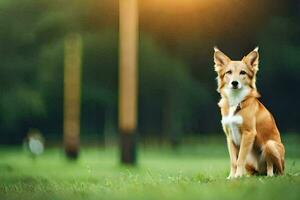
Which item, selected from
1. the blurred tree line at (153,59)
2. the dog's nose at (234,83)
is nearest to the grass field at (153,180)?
the blurred tree line at (153,59)

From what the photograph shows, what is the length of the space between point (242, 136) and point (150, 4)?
4.80 metres

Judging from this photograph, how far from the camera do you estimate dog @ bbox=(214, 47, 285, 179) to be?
7.13m

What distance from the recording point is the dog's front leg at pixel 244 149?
24.0 ft

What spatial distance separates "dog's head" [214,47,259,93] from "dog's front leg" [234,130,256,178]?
374 mm

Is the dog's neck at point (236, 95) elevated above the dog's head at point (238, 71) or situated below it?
below

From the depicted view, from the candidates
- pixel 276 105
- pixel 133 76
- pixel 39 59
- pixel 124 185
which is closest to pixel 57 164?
pixel 133 76

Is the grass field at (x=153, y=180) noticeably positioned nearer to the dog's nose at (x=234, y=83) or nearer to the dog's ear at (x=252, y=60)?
the dog's nose at (x=234, y=83)

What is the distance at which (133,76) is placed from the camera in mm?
11688

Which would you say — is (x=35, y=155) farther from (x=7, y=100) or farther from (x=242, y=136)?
(x=242, y=136)

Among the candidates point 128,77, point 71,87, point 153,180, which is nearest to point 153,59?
point 128,77

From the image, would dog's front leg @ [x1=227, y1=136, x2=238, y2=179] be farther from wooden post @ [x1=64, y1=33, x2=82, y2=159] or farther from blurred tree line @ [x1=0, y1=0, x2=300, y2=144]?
wooden post @ [x1=64, y1=33, x2=82, y2=159]

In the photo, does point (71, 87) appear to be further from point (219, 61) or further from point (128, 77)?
point (219, 61)

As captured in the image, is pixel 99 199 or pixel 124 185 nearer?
pixel 99 199

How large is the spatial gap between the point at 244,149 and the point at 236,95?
1.41 feet
